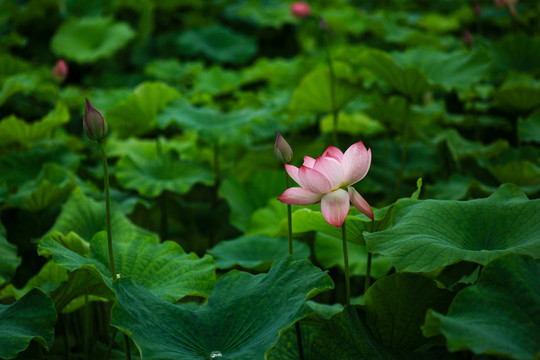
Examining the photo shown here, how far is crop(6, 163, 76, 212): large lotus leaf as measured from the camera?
1370 millimetres

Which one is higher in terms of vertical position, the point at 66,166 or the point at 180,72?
the point at 66,166

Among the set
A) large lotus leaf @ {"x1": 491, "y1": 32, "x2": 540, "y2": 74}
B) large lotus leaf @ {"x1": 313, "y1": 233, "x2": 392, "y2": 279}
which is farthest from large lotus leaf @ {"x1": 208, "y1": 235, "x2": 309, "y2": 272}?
large lotus leaf @ {"x1": 491, "y1": 32, "x2": 540, "y2": 74}

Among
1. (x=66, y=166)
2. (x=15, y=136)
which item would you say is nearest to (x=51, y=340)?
(x=66, y=166)

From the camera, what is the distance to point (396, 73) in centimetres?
149

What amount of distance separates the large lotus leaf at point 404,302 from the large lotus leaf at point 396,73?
0.80m

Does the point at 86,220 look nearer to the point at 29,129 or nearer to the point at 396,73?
the point at 29,129

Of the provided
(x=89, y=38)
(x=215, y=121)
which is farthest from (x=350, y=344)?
(x=89, y=38)

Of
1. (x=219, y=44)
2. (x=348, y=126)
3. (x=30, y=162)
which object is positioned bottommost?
(x=219, y=44)

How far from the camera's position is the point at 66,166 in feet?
5.49

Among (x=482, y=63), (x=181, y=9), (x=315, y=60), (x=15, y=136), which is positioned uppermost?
(x=482, y=63)

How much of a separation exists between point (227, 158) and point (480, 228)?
139 centimetres

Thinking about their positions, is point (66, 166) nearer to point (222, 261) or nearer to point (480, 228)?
point (222, 261)

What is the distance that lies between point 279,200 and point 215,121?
112 centimetres

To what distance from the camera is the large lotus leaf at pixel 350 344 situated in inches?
29.8
